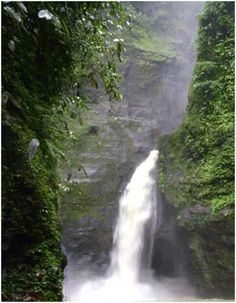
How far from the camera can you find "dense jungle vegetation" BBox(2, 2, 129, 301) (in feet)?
7.09

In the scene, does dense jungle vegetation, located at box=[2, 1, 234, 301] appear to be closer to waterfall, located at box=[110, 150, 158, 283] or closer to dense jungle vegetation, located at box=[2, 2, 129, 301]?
dense jungle vegetation, located at box=[2, 2, 129, 301]

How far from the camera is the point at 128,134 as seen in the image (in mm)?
18328

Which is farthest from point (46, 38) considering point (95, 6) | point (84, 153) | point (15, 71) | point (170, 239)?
point (84, 153)

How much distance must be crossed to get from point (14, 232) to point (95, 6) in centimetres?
198

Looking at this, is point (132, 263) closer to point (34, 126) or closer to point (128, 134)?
point (128, 134)

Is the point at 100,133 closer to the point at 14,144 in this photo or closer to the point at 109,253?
the point at 109,253

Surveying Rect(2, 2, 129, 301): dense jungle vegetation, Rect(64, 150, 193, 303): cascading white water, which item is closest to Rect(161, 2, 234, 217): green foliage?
Rect(64, 150, 193, 303): cascading white water

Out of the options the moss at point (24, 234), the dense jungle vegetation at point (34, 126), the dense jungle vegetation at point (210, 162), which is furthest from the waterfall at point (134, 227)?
the moss at point (24, 234)

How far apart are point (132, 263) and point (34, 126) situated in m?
11.7

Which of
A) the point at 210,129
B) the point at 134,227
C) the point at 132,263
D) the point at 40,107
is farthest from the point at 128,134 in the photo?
the point at 40,107

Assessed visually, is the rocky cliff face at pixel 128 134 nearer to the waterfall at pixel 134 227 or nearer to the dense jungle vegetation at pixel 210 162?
the waterfall at pixel 134 227

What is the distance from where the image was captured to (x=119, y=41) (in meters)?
3.03

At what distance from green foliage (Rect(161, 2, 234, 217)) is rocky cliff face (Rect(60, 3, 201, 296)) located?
1620mm

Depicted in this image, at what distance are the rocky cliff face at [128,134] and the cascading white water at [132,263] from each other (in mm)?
438
